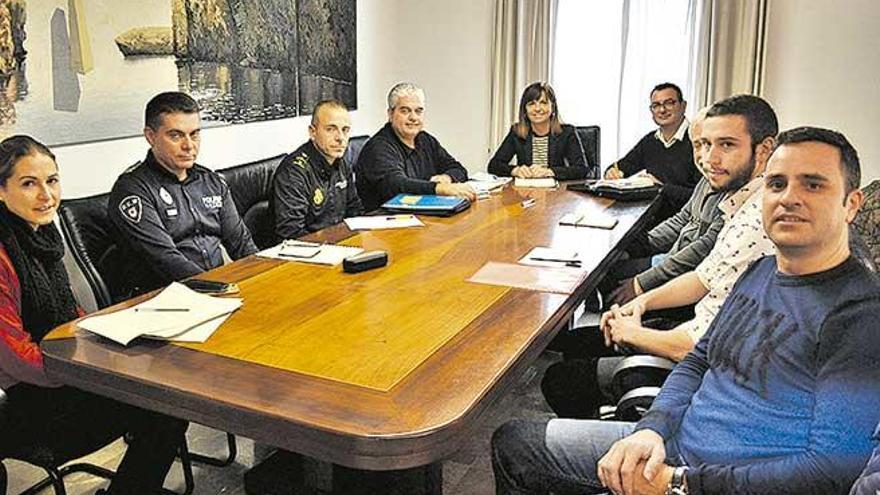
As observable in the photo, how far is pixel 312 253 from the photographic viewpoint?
2.47 meters

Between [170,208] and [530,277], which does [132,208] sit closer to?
[170,208]

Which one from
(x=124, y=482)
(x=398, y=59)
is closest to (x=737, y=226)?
(x=124, y=482)

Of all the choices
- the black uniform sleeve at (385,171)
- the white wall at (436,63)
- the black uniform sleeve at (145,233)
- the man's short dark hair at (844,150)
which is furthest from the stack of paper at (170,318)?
the white wall at (436,63)

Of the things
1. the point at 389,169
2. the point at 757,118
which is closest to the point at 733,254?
the point at 757,118

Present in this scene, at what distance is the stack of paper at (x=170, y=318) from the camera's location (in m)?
1.68

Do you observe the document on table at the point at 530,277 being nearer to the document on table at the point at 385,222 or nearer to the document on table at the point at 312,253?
the document on table at the point at 312,253

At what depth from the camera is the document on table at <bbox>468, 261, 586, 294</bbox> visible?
7.04ft

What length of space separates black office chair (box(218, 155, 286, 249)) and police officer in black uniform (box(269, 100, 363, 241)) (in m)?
0.13

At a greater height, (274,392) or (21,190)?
(21,190)

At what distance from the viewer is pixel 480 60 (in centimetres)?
582

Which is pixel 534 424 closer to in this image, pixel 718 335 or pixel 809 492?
pixel 718 335

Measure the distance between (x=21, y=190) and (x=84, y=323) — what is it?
1.78 ft

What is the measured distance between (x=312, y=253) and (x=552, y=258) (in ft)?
2.52

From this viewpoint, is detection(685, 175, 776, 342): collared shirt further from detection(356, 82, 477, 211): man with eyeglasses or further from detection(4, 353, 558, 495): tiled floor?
detection(356, 82, 477, 211): man with eyeglasses
